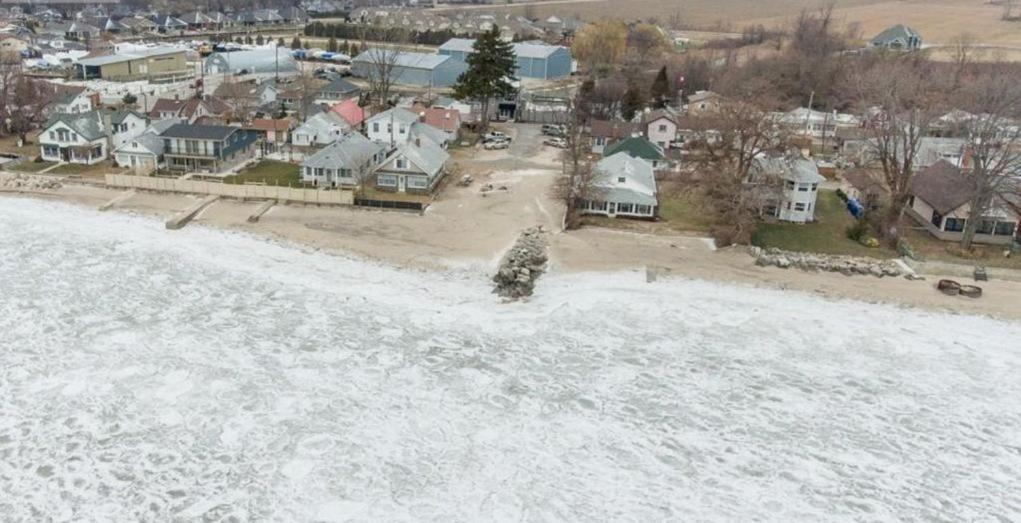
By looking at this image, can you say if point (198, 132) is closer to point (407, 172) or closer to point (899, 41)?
point (407, 172)

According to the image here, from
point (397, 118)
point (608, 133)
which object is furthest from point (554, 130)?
point (397, 118)

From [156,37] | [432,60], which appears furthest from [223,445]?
[156,37]

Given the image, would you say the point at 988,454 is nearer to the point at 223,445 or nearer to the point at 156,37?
the point at 223,445

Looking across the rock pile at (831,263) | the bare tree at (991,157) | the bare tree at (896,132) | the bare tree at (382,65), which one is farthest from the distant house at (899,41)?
the rock pile at (831,263)

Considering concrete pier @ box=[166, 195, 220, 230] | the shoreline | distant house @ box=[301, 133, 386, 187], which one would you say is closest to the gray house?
distant house @ box=[301, 133, 386, 187]

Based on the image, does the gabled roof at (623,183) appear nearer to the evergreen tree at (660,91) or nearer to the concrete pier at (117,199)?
the concrete pier at (117,199)

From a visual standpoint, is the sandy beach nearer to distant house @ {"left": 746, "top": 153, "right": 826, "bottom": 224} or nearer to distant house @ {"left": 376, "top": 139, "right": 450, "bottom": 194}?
distant house @ {"left": 376, "top": 139, "right": 450, "bottom": 194}
